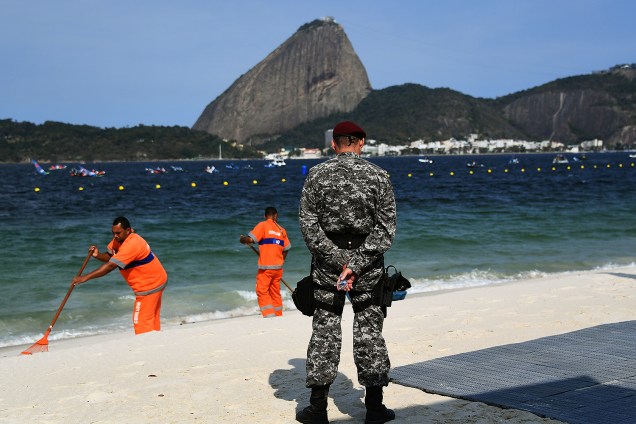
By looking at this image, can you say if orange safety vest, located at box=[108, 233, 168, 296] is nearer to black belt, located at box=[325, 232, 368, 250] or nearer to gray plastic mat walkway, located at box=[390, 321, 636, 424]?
gray plastic mat walkway, located at box=[390, 321, 636, 424]

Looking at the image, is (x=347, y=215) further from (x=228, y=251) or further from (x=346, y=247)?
(x=228, y=251)

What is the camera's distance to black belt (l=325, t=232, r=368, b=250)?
4409 millimetres

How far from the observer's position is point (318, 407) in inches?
181

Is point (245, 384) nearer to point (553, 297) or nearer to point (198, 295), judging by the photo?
point (553, 297)

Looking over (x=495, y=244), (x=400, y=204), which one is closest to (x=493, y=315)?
(x=495, y=244)

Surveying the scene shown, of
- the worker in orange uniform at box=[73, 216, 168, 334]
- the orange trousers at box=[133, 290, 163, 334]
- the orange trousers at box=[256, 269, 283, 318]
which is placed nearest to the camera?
the worker in orange uniform at box=[73, 216, 168, 334]

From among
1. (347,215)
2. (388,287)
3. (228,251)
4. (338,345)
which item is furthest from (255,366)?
(228,251)

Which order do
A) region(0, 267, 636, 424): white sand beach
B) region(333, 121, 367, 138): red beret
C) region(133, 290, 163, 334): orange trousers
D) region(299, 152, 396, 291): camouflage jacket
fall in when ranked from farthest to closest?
region(133, 290, 163, 334): orange trousers
region(0, 267, 636, 424): white sand beach
region(333, 121, 367, 138): red beret
region(299, 152, 396, 291): camouflage jacket

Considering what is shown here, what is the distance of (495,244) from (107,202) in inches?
1173

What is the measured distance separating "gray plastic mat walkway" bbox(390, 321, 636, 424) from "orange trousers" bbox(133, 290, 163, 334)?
312cm

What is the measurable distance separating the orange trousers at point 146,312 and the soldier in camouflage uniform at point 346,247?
3.93 meters

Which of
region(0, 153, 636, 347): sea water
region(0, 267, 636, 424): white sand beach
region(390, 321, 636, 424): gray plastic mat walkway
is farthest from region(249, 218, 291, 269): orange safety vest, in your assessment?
region(390, 321, 636, 424): gray plastic mat walkway

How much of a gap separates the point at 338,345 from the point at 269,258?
548 centimetres

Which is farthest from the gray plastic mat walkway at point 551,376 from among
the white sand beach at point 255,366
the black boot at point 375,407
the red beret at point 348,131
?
the red beret at point 348,131
